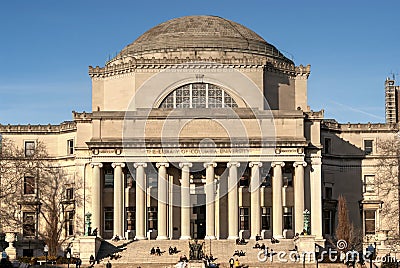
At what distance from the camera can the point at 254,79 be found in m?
110

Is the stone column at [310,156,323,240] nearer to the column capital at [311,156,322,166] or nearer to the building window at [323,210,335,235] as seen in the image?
the column capital at [311,156,322,166]

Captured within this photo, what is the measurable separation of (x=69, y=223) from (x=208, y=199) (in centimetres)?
1879

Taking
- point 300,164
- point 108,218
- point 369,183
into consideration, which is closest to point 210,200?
point 300,164

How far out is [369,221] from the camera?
368ft

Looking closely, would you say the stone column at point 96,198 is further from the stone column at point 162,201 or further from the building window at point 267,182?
the building window at point 267,182

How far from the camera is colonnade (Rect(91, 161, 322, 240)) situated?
99.7 metres

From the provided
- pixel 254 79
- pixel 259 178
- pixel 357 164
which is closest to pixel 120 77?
pixel 254 79

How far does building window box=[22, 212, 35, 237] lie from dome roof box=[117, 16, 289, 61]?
71.0ft

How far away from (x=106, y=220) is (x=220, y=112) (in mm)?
16800

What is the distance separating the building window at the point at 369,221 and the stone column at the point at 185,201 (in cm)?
2374

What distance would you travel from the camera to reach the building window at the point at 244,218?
340 ft

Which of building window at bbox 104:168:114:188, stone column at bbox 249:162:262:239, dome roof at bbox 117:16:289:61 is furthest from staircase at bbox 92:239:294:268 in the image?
dome roof at bbox 117:16:289:61

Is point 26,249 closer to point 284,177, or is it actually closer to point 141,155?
point 141,155
